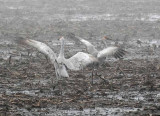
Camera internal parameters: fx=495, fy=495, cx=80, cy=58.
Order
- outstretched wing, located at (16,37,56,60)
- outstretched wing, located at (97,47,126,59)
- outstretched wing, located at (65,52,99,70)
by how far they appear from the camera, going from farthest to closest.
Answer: outstretched wing, located at (97,47,126,59), outstretched wing, located at (65,52,99,70), outstretched wing, located at (16,37,56,60)

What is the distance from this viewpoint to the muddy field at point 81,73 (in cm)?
970

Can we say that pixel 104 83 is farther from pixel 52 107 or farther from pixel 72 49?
pixel 72 49

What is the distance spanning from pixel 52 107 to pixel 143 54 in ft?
28.0

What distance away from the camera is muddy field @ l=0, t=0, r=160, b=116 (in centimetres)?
970

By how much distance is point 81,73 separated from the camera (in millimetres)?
13727

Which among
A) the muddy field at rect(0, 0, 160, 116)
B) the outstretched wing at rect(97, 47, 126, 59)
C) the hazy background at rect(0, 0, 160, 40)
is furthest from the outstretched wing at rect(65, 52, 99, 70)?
the hazy background at rect(0, 0, 160, 40)

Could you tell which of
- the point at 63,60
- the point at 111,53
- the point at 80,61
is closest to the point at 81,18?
the point at 111,53

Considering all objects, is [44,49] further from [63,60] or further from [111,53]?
[111,53]

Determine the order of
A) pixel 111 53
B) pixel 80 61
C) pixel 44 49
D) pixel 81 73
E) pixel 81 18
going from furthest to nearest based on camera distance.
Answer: pixel 81 18
pixel 81 73
pixel 111 53
pixel 80 61
pixel 44 49

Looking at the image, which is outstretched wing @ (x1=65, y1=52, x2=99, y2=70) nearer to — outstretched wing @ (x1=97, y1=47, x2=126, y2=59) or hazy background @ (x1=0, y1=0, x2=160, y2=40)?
outstretched wing @ (x1=97, y1=47, x2=126, y2=59)

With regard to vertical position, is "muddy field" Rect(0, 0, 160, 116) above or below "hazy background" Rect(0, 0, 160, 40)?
below

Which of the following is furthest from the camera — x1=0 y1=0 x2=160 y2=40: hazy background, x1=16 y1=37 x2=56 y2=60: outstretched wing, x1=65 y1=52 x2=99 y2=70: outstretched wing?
x1=0 y1=0 x2=160 y2=40: hazy background

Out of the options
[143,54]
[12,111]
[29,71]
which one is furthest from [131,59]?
[12,111]

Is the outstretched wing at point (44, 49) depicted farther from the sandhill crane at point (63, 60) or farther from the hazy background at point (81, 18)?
the hazy background at point (81, 18)
